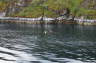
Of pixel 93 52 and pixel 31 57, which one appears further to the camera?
pixel 93 52

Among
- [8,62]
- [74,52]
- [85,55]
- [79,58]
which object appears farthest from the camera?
[74,52]

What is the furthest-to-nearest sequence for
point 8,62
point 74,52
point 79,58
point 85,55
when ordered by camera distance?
point 74,52
point 85,55
point 79,58
point 8,62

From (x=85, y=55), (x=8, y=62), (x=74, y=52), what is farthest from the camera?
(x=74, y=52)

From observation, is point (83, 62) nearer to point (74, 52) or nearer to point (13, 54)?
point (74, 52)

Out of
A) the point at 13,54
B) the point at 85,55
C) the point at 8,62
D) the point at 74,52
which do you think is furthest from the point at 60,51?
the point at 8,62

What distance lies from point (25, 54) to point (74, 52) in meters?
15.8

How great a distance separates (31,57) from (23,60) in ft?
15.8

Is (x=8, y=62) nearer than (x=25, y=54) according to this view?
Yes

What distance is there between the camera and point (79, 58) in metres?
71.7

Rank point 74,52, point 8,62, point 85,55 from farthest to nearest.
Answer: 1. point 74,52
2. point 85,55
3. point 8,62

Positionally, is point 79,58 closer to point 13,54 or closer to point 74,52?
point 74,52

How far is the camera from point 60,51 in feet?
273

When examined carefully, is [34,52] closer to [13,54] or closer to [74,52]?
[13,54]

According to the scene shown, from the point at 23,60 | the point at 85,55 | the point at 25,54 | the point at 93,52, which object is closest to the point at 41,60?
the point at 23,60
